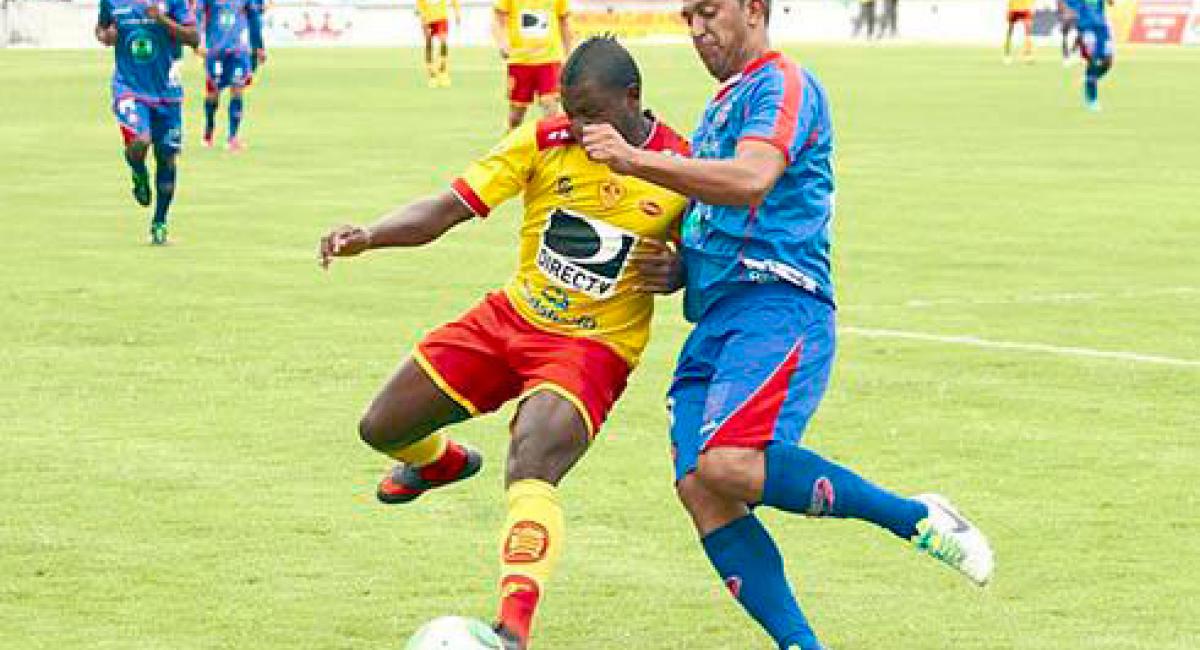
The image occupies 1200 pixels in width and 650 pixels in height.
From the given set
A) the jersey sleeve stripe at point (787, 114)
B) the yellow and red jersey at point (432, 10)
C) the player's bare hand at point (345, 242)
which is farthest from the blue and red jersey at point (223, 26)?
the jersey sleeve stripe at point (787, 114)

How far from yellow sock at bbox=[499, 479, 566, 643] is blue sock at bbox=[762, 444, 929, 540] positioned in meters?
0.60

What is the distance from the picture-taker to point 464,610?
8.10 m

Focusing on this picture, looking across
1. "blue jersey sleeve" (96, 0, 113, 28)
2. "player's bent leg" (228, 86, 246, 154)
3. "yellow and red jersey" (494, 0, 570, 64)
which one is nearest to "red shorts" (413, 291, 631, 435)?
"blue jersey sleeve" (96, 0, 113, 28)

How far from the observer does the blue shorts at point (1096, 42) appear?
36656mm

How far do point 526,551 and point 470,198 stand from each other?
128cm

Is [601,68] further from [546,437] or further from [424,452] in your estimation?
[424,452]

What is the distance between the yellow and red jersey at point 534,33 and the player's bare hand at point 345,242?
19.7 m

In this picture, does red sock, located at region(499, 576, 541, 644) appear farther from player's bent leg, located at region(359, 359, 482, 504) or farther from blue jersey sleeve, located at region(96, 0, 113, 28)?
blue jersey sleeve, located at region(96, 0, 113, 28)

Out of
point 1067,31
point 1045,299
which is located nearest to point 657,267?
point 1045,299

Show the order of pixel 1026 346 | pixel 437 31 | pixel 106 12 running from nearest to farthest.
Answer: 1. pixel 1026 346
2. pixel 106 12
3. pixel 437 31

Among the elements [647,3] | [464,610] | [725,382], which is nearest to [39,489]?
[464,610]

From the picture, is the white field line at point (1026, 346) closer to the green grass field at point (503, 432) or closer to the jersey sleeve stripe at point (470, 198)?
the green grass field at point (503, 432)

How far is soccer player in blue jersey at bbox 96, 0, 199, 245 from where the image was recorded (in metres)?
19.6

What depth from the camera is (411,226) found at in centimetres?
804
